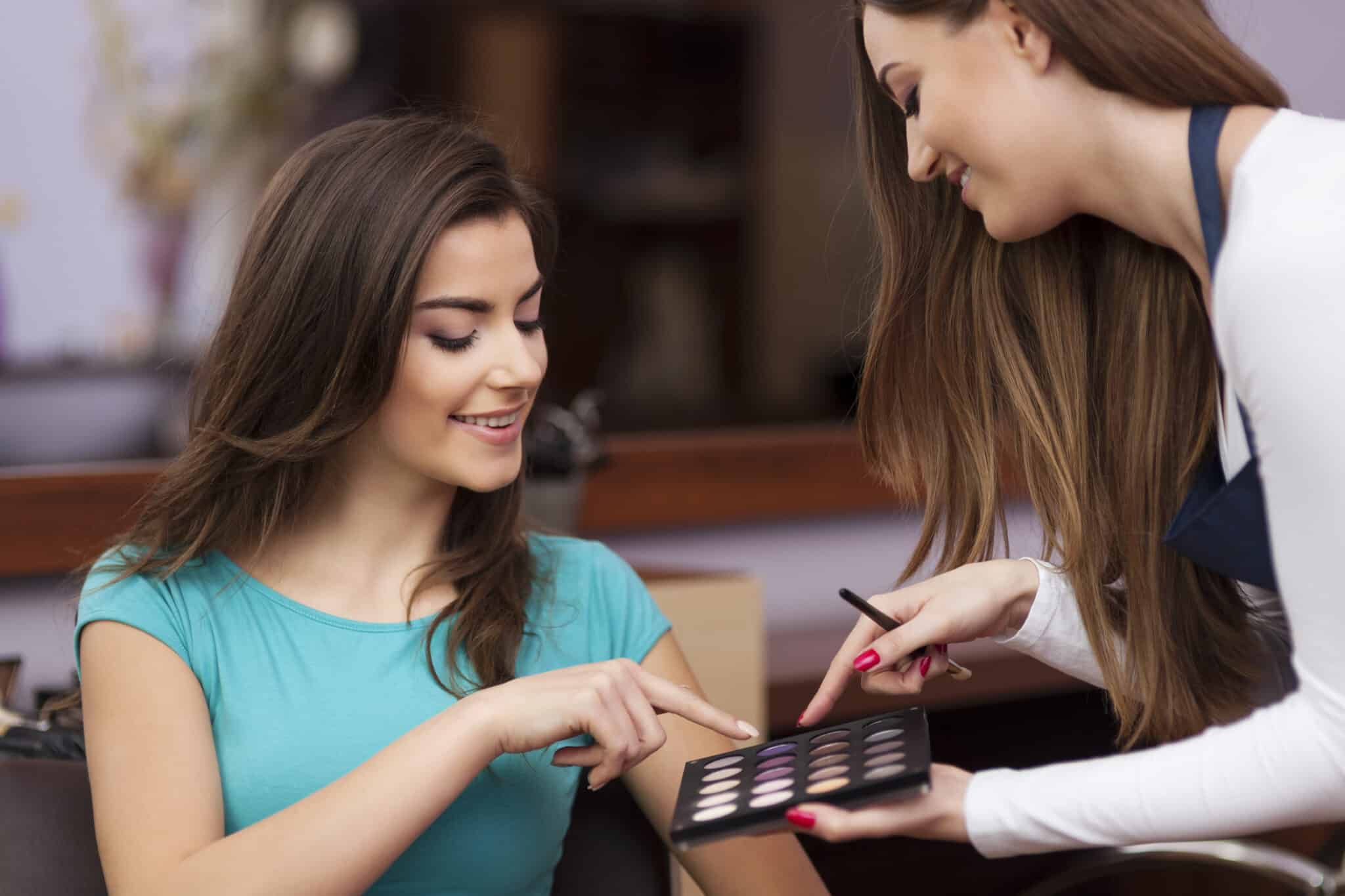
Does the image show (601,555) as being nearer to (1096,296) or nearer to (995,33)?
(1096,296)

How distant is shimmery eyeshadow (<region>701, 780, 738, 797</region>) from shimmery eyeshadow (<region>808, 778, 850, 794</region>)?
0.22ft

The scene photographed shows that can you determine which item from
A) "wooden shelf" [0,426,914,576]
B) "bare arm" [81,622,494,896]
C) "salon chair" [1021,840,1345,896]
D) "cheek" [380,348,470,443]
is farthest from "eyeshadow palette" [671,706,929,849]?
"wooden shelf" [0,426,914,576]

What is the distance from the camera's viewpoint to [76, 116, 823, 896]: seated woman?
1150 mm

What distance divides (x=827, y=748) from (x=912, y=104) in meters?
0.50

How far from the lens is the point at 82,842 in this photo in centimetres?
114

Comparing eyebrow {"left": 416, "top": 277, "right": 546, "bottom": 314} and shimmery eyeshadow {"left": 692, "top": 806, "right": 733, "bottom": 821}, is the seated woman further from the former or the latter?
shimmery eyeshadow {"left": 692, "top": 806, "right": 733, "bottom": 821}

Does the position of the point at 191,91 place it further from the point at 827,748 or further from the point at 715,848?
the point at 827,748

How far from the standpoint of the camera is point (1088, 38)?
955mm

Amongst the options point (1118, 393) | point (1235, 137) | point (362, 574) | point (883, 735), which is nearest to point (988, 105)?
point (1235, 137)

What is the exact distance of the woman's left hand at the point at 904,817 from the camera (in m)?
0.85

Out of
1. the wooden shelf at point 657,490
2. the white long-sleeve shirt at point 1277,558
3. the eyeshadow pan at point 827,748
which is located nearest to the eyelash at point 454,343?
the eyeshadow pan at point 827,748

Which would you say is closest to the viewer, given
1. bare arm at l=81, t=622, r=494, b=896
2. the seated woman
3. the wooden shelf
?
bare arm at l=81, t=622, r=494, b=896

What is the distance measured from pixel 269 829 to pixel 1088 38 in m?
0.81

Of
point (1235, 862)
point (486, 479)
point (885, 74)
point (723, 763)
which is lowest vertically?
point (1235, 862)
